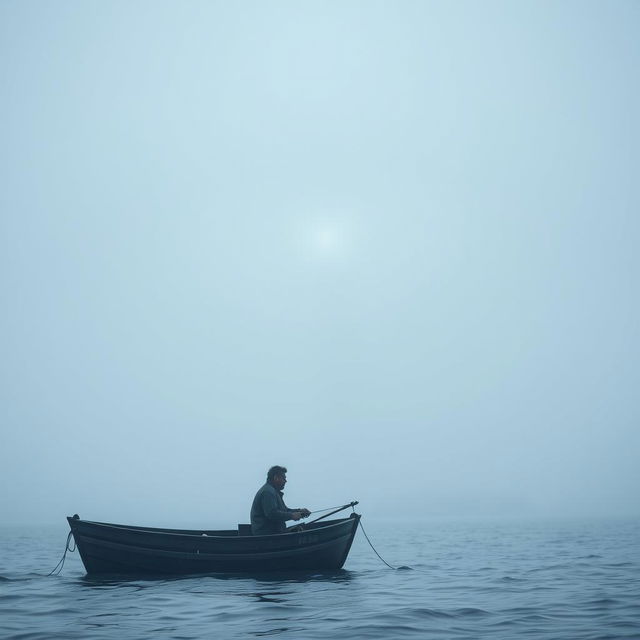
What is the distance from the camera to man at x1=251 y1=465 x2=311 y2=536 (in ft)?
61.9

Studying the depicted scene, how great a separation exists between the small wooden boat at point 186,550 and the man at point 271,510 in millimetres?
592

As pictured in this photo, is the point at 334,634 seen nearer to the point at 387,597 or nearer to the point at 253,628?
the point at 253,628

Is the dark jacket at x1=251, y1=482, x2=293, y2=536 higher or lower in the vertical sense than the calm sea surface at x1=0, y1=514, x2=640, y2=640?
higher

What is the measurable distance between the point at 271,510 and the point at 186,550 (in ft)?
8.62

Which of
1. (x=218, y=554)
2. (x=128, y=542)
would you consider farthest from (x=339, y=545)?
(x=128, y=542)

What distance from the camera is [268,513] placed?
18.9m

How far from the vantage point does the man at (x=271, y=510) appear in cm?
1888

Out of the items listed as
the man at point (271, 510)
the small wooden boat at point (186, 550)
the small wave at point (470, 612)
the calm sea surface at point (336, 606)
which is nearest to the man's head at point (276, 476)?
the man at point (271, 510)

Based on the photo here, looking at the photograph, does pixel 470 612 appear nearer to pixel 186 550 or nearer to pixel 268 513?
pixel 268 513

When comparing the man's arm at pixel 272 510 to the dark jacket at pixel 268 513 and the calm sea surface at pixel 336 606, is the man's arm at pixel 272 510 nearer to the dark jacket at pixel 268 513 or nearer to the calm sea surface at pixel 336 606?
the dark jacket at pixel 268 513

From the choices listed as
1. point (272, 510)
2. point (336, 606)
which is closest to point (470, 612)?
point (336, 606)

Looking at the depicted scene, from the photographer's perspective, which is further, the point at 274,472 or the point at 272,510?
the point at 274,472

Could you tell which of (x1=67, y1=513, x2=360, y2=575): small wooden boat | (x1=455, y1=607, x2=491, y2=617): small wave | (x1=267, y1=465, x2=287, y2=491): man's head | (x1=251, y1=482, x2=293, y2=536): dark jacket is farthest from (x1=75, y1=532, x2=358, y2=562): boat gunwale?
(x1=455, y1=607, x2=491, y2=617): small wave

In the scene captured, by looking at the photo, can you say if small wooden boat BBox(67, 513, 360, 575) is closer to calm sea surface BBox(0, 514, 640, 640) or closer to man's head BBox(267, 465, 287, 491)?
calm sea surface BBox(0, 514, 640, 640)
